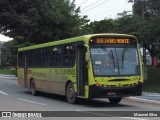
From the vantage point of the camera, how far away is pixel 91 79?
18906 mm

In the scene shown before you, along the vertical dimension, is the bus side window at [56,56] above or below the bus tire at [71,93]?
above

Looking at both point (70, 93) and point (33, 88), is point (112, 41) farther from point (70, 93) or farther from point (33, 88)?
point (33, 88)

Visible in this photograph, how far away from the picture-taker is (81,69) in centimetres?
1981

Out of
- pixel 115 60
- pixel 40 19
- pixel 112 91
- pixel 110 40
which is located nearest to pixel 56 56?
pixel 110 40

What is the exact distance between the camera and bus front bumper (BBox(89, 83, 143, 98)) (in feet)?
61.7

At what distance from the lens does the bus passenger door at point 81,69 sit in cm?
1953

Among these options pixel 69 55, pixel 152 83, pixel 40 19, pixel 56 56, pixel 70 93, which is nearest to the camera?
pixel 70 93

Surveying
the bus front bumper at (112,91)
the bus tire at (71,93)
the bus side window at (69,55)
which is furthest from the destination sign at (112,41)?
the bus tire at (71,93)

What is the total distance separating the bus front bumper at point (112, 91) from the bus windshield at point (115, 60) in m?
0.59

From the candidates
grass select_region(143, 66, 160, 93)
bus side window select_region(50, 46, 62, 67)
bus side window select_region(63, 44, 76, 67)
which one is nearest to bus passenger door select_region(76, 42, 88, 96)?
bus side window select_region(63, 44, 76, 67)

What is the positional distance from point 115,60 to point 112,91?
1326 mm

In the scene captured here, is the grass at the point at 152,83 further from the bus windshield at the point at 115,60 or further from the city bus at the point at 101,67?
the bus windshield at the point at 115,60

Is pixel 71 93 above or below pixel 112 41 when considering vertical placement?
below

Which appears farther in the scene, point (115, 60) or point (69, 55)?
point (69, 55)
